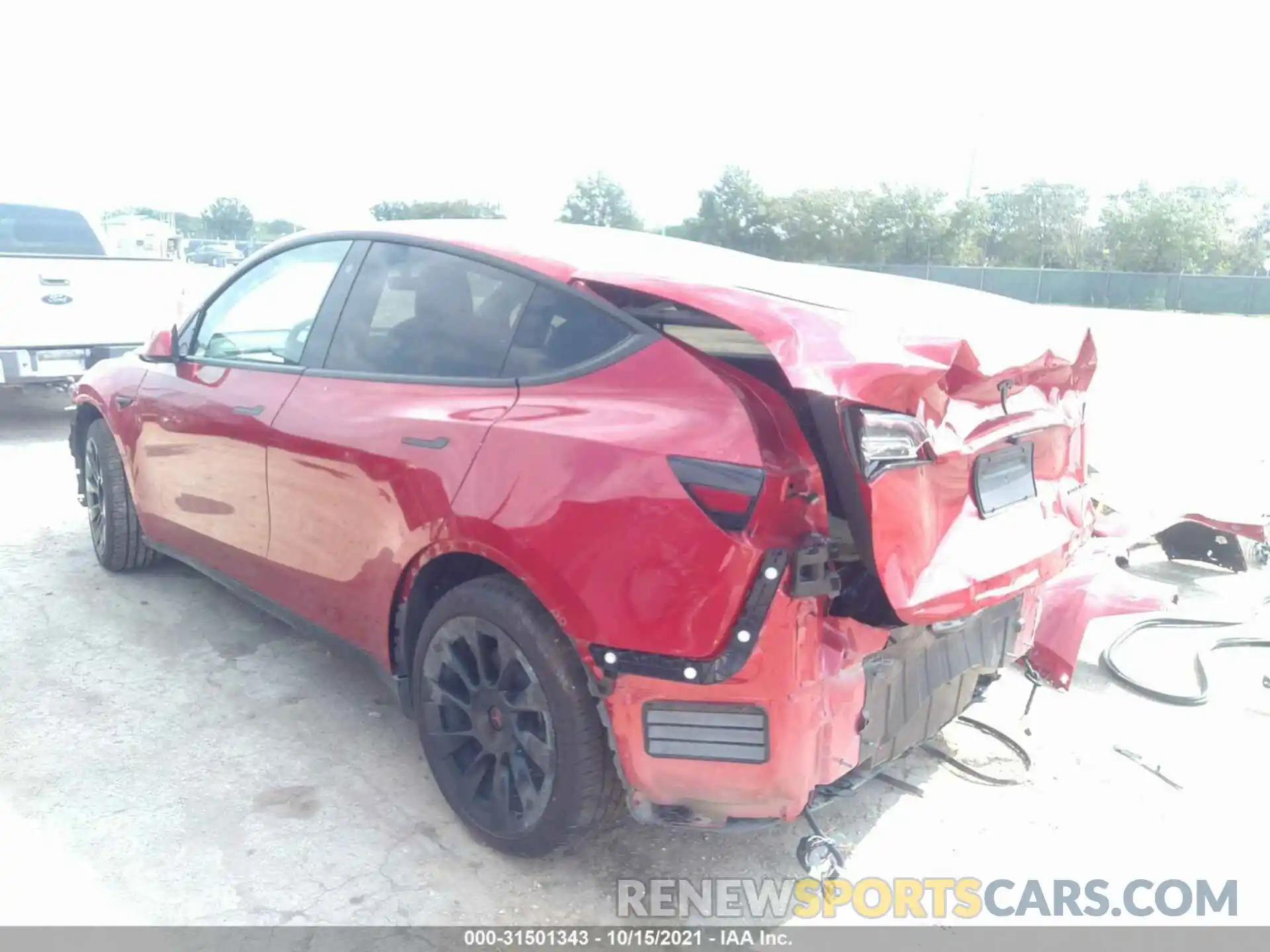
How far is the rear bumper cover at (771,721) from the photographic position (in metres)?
2.18

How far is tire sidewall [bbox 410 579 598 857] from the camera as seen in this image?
2.39m

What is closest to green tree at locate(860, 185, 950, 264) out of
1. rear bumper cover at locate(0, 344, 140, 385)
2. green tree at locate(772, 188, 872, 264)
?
green tree at locate(772, 188, 872, 264)

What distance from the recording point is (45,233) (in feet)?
28.9

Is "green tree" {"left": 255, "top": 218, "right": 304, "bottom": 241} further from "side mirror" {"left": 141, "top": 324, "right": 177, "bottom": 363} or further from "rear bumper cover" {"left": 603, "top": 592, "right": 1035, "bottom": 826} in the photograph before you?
"rear bumper cover" {"left": 603, "top": 592, "right": 1035, "bottom": 826}

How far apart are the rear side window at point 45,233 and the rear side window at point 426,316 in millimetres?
6753

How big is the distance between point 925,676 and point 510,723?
1.10 m

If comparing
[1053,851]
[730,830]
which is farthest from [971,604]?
[1053,851]

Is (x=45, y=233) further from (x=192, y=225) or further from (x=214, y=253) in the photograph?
(x=192, y=225)

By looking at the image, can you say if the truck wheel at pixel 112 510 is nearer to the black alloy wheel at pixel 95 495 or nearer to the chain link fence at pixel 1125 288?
the black alloy wheel at pixel 95 495

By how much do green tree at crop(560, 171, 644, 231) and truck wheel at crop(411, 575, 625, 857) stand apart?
2908cm

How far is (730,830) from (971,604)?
2.58 ft

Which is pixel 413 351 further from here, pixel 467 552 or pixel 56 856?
pixel 56 856

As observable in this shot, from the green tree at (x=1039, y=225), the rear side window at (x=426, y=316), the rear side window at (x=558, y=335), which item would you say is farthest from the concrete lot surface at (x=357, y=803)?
the green tree at (x=1039, y=225)

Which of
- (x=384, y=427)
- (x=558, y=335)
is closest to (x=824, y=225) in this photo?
(x=384, y=427)
